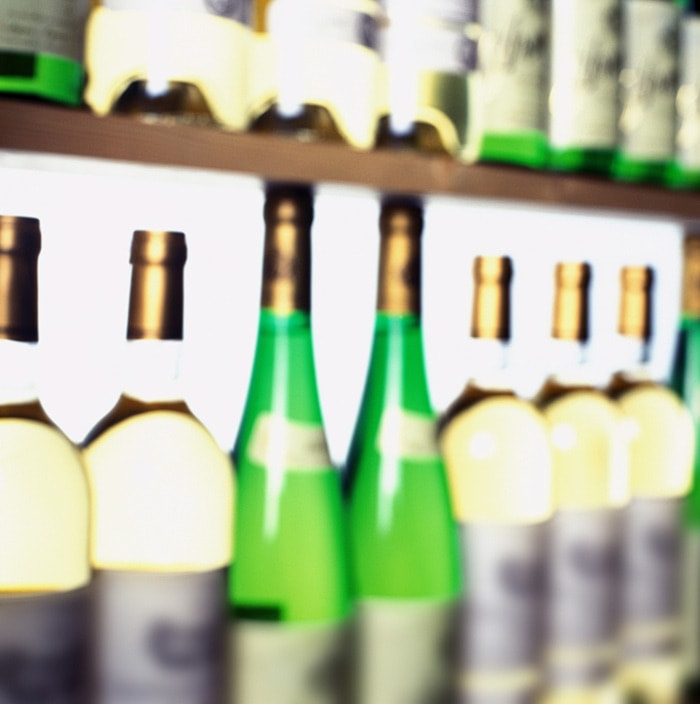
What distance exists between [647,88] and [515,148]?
0.53ft

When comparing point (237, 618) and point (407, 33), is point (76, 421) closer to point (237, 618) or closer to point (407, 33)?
point (237, 618)

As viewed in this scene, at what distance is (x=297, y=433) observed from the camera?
73cm

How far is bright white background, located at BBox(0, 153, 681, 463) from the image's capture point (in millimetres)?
796

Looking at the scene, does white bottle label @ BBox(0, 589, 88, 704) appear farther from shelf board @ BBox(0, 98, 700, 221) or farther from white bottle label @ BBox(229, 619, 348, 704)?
shelf board @ BBox(0, 98, 700, 221)

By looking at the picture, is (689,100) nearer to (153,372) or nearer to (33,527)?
(153,372)

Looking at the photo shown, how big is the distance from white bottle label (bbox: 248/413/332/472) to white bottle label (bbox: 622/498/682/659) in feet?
1.05

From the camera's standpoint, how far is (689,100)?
2.69 ft

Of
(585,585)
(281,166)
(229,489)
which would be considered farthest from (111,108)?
(585,585)

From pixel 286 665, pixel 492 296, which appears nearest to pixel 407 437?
pixel 492 296

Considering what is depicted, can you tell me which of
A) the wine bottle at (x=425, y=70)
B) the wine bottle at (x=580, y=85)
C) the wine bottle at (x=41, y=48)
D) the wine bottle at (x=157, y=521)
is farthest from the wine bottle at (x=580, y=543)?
the wine bottle at (x=41, y=48)

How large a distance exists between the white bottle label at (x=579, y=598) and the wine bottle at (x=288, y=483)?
19cm

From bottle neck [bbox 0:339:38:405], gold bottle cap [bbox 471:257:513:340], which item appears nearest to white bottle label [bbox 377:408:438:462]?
gold bottle cap [bbox 471:257:513:340]

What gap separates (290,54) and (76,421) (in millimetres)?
392

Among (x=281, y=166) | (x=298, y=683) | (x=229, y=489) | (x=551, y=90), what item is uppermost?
A: (x=551, y=90)
